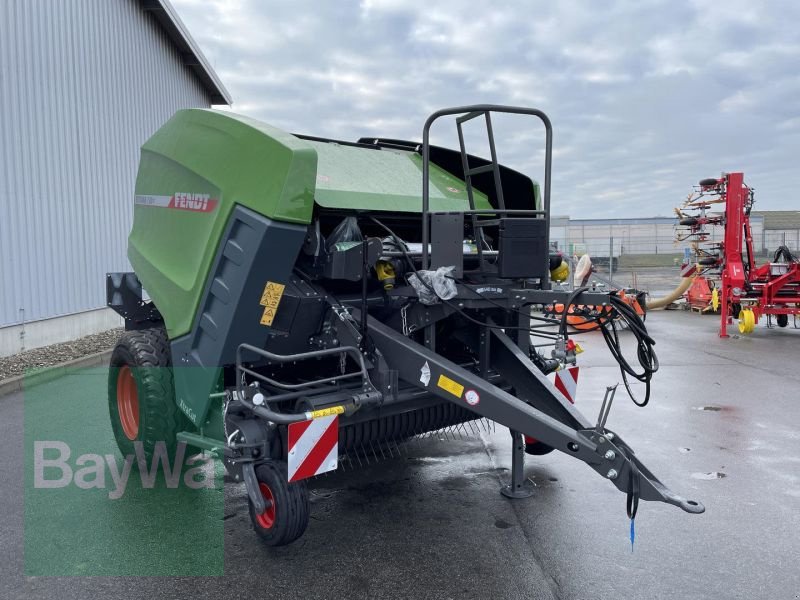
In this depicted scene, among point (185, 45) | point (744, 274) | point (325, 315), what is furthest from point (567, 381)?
point (185, 45)

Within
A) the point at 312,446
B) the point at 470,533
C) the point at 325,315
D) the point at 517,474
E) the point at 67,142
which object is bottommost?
the point at 470,533

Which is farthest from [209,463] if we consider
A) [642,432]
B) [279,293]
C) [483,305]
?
[642,432]

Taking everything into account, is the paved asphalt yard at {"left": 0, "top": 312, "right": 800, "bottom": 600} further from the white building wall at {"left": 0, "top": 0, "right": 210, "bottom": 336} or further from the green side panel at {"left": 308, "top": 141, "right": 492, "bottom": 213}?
the white building wall at {"left": 0, "top": 0, "right": 210, "bottom": 336}

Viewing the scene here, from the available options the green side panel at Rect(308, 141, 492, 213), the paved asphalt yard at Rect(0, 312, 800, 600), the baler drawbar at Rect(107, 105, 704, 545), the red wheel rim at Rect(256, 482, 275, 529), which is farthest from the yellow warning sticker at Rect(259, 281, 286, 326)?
the paved asphalt yard at Rect(0, 312, 800, 600)

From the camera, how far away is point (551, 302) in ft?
11.0

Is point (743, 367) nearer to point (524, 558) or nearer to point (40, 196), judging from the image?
point (524, 558)

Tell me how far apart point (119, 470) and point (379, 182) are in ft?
9.00

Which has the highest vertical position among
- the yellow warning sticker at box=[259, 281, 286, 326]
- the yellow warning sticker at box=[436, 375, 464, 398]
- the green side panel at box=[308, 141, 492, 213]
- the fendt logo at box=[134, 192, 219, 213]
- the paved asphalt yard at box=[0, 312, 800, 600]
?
the green side panel at box=[308, 141, 492, 213]

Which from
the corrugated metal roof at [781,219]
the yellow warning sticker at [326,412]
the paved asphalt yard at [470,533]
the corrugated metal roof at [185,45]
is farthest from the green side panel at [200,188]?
the corrugated metal roof at [781,219]

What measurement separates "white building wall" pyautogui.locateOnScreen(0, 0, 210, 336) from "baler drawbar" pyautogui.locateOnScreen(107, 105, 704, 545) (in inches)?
211

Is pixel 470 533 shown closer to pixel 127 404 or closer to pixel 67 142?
pixel 127 404

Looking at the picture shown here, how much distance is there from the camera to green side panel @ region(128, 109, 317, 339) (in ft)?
10.8

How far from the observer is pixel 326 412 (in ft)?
10.8

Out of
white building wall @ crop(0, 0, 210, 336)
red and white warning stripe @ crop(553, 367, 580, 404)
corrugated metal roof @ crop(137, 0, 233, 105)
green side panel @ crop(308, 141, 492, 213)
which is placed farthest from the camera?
corrugated metal roof @ crop(137, 0, 233, 105)
